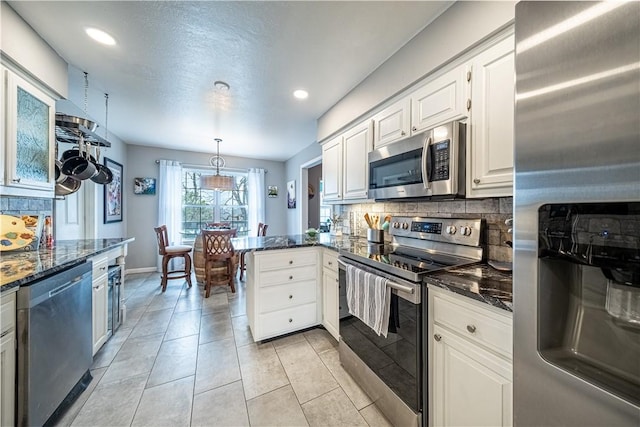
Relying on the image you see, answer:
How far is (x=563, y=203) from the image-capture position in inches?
23.5

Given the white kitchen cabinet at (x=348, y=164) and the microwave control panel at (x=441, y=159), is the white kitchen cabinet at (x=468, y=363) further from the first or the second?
the white kitchen cabinet at (x=348, y=164)

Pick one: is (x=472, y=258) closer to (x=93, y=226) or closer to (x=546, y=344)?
(x=546, y=344)

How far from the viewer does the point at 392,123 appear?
74.4 inches

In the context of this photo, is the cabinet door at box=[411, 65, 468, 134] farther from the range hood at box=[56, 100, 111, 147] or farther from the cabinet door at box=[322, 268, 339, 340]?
the range hood at box=[56, 100, 111, 147]

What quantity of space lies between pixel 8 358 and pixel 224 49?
6.98 ft

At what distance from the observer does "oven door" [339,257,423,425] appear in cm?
118

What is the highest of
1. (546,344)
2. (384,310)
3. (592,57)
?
(592,57)

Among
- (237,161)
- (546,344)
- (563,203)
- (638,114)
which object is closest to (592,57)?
(638,114)

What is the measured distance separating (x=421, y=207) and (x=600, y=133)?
1.47 meters

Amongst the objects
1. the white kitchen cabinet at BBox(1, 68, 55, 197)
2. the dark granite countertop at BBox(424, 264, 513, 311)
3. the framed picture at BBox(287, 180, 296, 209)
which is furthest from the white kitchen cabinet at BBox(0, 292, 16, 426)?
the framed picture at BBox(287, 180, 296, 209)

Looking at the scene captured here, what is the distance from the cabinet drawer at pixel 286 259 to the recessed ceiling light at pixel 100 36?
190 centimetres

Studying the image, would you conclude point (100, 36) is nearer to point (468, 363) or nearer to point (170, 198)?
point (468, 363)

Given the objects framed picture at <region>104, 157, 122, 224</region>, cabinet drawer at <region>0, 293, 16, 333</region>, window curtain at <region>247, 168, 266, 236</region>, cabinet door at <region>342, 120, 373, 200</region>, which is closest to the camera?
cabinet drawer at <region>0, 293, 16, 333</region>

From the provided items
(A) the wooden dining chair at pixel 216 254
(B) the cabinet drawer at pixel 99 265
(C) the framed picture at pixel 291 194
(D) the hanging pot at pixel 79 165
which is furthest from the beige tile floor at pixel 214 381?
(C) the framed picture at pixel 291 194
